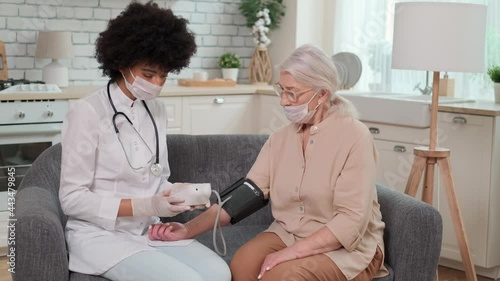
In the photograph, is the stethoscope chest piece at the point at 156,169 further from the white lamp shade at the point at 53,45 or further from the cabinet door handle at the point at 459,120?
the white lamp shade at the point at 53,45

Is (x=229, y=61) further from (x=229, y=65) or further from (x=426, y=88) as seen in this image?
(x=426, y=88)

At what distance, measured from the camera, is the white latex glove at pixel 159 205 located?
2.56 meters

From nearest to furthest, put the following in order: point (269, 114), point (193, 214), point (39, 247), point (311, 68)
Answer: point (39, 247)
point (311, 68)
point (193, 214)
point (269, 114)

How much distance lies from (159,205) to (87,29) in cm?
313

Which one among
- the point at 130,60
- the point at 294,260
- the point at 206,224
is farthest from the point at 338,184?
the point at 130,60

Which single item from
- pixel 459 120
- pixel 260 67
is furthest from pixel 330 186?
pixel 260 67

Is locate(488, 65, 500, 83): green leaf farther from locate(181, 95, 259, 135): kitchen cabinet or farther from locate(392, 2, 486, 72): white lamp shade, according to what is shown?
locate(181, 95, 259, 135): kitchen cabinet

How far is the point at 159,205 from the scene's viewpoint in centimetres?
257

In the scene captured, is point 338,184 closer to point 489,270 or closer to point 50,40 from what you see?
point 489,270

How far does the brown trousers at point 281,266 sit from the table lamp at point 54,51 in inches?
105

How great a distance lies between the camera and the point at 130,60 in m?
2.68

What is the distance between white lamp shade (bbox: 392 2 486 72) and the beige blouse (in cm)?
94

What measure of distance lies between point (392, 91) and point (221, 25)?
143 cm

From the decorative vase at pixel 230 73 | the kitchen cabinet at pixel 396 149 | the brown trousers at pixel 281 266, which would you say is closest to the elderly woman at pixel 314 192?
the brown trousers at pixel 281 266
